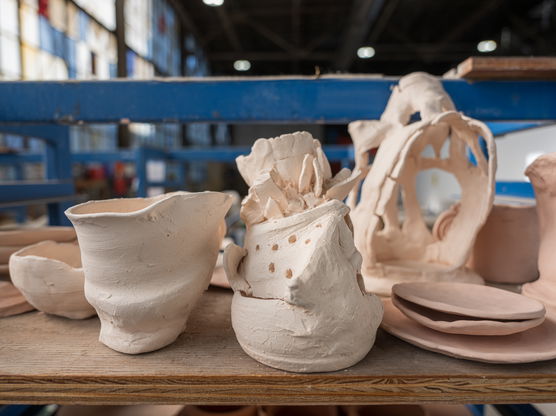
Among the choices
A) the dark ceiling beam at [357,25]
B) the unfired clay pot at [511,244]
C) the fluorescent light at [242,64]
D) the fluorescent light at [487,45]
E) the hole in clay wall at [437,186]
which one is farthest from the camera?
the fluorescent light at [242,64]

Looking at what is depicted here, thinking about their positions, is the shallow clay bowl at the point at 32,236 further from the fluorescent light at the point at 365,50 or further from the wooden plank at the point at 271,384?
the fluorescent light at the point at 365,50

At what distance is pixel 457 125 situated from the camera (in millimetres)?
975

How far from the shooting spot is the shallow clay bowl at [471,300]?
0.67m

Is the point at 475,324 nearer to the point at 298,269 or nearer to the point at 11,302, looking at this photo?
the point at 298,269

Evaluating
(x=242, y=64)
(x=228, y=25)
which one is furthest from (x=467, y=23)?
(x=242, y=64)

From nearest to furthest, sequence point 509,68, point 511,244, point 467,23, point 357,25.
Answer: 1. point 511,244
2. point 509,68
3. point 357,25
4. point 467,23

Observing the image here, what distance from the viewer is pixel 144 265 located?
26.3 inches

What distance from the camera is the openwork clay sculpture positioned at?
3.06 ft

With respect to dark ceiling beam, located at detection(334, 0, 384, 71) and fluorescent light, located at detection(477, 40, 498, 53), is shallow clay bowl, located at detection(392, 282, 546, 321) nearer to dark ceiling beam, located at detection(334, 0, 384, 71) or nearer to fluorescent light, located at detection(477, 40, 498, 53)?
dark ceiling beam, located at detection(334, 0, 384, 71)

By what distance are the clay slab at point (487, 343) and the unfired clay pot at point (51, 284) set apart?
65cm

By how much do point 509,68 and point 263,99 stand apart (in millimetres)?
777

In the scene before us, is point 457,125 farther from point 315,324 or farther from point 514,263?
point 315,324

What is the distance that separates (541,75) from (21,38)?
401cm

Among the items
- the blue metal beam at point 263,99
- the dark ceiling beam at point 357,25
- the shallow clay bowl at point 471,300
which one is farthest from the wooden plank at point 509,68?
the dark ceiling beam at point 357,25
